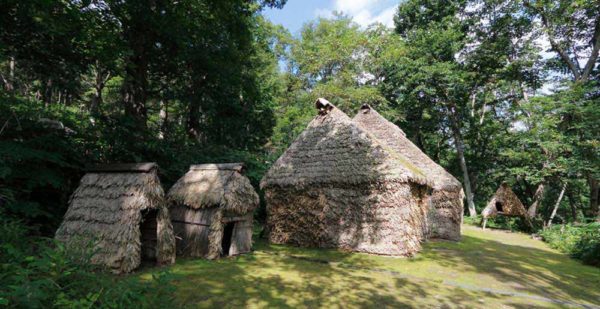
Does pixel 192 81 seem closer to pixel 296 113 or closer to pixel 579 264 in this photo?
pixel 296 113

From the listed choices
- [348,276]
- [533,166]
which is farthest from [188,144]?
[533,166]

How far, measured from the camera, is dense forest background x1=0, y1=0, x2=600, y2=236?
7.87 meters

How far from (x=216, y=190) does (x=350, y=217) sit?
4434 mm

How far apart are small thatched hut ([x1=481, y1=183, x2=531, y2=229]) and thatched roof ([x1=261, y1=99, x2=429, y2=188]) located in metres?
14.4

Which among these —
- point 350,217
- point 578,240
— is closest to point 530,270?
point 350,217

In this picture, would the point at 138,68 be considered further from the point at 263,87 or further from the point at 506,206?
the point at 506,206

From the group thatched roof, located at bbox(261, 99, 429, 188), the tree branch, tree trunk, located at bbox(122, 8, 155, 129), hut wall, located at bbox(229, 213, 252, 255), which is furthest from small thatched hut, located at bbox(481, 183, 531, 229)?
tree trunk, located at bbox(122, 8, 155, 129)

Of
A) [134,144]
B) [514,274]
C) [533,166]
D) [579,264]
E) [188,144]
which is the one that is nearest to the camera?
[514,274]

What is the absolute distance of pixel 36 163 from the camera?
23.5 ft

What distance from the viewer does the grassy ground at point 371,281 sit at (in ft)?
17.0

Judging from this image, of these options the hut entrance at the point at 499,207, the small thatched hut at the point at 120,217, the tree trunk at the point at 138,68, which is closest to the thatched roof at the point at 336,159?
the small thatched hut at the point at 120,217

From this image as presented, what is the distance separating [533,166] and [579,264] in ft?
41.5

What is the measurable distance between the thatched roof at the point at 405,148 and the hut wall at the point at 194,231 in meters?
9.67

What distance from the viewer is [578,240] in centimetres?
1313
